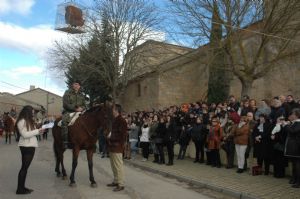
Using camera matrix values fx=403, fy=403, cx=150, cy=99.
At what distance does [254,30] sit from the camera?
19688mm

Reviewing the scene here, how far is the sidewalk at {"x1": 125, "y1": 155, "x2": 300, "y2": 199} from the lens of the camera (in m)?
10.0

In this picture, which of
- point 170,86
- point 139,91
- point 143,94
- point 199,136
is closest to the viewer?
point 199,136

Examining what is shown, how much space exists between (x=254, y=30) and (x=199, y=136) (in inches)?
276

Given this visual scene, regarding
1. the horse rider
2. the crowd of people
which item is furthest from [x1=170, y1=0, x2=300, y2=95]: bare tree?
the horse rider

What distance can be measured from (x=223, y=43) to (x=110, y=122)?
10.8 metres

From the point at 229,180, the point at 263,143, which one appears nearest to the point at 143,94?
the point at 263,143

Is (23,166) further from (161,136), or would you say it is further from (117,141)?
(161,136)

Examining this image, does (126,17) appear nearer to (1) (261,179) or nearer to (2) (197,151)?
(2) (197,151)

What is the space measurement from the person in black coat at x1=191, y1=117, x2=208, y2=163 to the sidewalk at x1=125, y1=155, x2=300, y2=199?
0.45 metres

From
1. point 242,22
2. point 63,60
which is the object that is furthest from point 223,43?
point 63,60

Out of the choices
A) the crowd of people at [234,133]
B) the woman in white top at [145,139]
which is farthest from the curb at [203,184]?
the woman in white top at [145,139]

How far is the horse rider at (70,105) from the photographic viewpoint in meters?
11.1

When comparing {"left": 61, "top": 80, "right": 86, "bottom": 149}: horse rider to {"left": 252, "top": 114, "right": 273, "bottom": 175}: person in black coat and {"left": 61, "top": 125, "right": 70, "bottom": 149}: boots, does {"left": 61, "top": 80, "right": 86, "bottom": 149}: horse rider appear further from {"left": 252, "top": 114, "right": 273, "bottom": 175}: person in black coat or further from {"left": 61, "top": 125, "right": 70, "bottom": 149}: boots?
{"left": 252, "top": 114, "right": 273, "bottom": 175}: person in black coat

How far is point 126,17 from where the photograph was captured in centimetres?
3625
